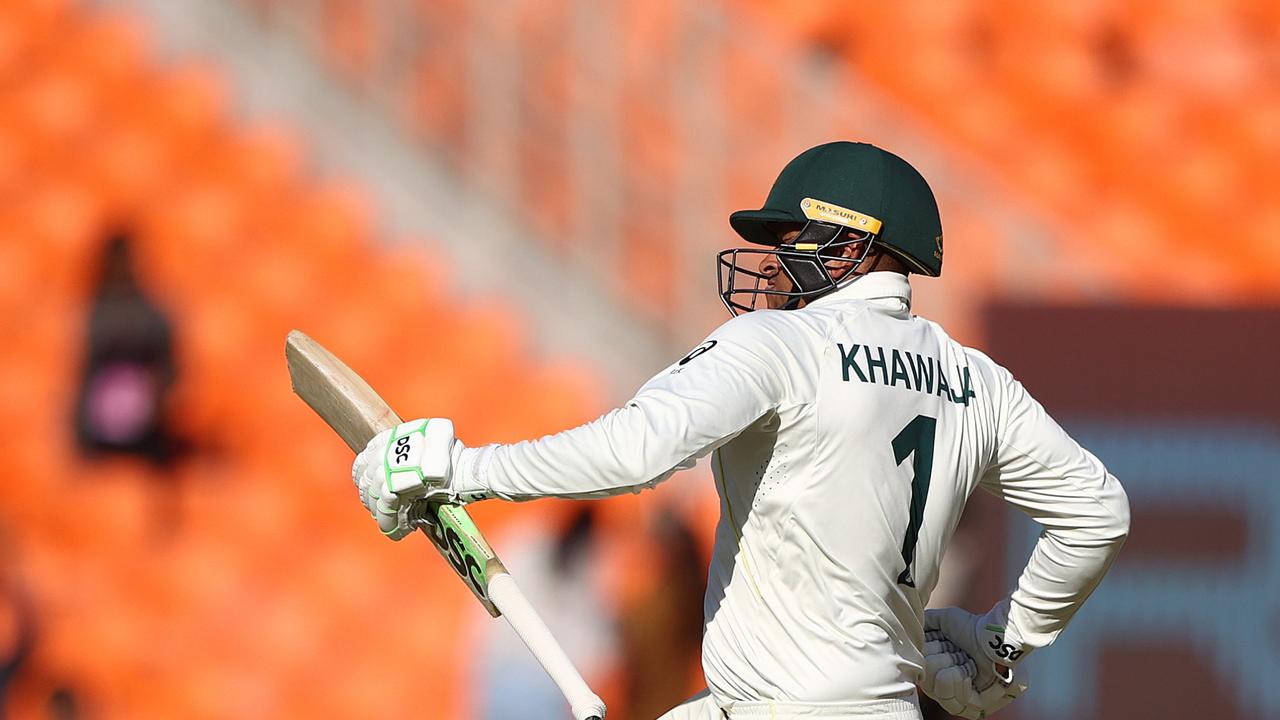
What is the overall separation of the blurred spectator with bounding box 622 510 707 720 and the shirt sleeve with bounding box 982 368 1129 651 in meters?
1.82

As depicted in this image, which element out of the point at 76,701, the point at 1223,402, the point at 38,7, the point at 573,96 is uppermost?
the point at 38,7

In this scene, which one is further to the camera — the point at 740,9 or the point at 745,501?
the point at 740,9

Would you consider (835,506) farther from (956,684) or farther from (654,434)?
(956,684)

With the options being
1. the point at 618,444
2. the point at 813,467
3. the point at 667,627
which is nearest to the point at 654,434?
the point at 618,444

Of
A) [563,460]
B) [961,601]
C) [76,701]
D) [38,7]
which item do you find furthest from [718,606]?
[38,7]

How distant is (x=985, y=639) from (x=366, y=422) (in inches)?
36.8

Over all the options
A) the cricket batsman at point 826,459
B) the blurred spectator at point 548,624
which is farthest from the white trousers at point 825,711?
the blurred spectator at point 548,624

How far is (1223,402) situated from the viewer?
4363 mm

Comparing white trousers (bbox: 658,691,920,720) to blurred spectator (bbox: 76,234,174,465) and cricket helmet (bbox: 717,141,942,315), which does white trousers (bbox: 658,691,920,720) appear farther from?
blurred spectator (bbox: 76,234,174,465)

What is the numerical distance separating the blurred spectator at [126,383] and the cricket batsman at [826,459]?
8.05 feet

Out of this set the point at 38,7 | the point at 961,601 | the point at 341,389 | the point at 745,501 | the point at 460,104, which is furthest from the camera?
the point at 38,7

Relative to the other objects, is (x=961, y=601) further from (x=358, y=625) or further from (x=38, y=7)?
(x=38, y=7)

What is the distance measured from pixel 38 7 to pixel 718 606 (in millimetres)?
3684

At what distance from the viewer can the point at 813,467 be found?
78.4 inches
